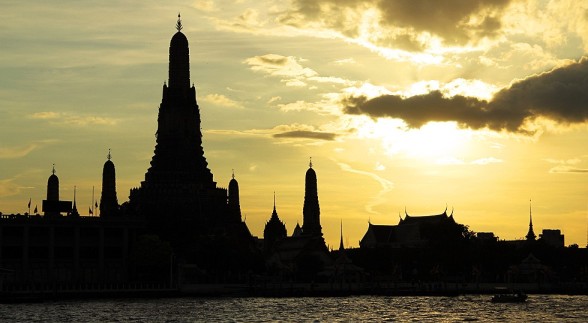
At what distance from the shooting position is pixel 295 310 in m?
135

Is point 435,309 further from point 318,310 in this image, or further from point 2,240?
point 2,240

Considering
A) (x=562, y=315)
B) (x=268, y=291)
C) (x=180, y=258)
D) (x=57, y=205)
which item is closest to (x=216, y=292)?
(x=268, y=291)

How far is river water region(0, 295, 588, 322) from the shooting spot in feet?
397

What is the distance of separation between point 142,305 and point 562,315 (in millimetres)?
46183

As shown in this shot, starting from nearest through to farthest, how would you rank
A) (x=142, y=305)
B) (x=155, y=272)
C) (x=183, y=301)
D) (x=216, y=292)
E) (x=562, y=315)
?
(x=562, y=315) → (x=142, y=305) → (x=183, y=301) → (x=216, y=292) → (x=155, y=272)

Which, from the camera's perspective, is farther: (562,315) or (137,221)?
(137,221)

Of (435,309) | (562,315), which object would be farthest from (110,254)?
(562,315)

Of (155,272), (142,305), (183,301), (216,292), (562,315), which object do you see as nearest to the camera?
(562,315)

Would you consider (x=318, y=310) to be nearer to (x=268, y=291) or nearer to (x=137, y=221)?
(x=268, y=291)

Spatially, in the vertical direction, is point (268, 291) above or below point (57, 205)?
below

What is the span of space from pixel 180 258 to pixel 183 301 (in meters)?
32.2

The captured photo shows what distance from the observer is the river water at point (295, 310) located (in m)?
121

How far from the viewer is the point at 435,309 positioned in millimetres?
140875

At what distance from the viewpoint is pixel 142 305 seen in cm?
13962
